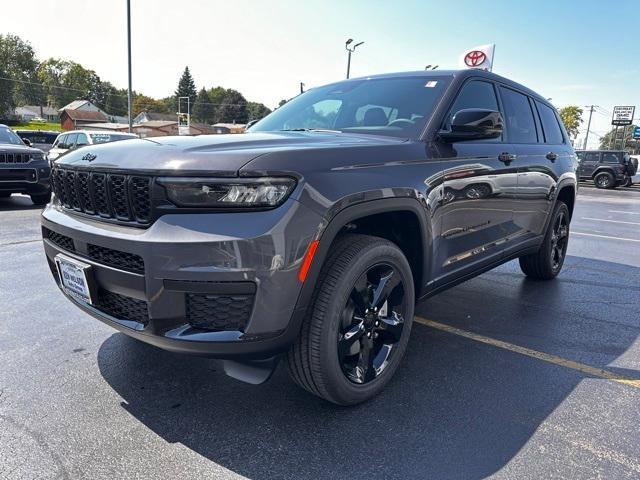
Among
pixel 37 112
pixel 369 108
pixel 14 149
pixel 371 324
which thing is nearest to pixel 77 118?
pixel 37 112

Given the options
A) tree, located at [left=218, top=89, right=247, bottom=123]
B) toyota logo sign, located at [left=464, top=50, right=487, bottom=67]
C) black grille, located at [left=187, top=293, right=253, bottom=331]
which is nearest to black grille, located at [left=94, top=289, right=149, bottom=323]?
black grille, located at [left=187, top=293, right=253, bottom=331]

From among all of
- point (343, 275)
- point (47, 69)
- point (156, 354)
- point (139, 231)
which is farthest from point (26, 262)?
point (47, 69)

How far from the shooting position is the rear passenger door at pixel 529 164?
3.92 meters

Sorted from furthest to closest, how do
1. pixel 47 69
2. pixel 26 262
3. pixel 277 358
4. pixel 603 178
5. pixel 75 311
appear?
pixel 47 69 < pixel 603 178 < pixel 26 262 < pixel 75 311 < pixel 277 358

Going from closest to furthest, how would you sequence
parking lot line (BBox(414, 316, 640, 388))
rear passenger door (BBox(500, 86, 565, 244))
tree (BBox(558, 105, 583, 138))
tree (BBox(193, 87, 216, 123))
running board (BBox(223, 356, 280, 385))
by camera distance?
running board (BBox(223, 356, 280, 385))
parking lot line (BBox(414, 316, 640, 388))
rear passenger door (BBox(500, 86, 565, 244))
tree (BBox(558, 105, 583, 138))
tree (BBox(193, 87, 216, 123))

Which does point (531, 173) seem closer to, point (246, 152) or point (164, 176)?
point (246, 152)

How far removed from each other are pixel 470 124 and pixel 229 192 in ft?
5.16

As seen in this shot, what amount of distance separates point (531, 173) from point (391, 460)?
2884 mm

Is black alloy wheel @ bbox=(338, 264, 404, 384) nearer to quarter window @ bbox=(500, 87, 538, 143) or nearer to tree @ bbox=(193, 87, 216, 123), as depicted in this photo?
quarter window @ bbox=(500, 87, 538, 143)

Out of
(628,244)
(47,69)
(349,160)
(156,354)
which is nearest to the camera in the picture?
(349,160)

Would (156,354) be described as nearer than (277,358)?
No

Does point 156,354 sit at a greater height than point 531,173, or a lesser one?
lesser

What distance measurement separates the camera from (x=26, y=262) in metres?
5.19

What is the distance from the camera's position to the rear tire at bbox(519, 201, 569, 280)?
4883mm
